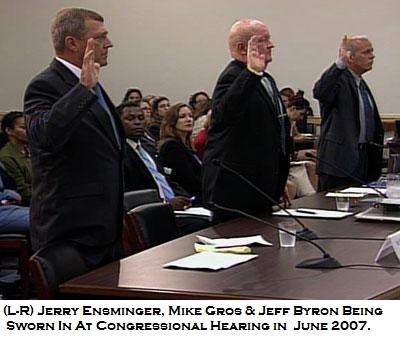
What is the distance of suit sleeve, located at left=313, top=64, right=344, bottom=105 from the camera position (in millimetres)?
4816

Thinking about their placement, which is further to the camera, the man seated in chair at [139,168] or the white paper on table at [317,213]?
the man seated in chair at [139,168]

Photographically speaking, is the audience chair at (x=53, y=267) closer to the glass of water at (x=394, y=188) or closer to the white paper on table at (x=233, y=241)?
the white paper on table at (x=233, y=241)

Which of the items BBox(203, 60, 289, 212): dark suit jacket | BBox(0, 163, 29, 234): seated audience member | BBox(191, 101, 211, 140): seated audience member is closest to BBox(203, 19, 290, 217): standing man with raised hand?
BBox(203, 60, 289, 212): dark suit jacket

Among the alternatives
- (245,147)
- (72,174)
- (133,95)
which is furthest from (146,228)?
(133,95)

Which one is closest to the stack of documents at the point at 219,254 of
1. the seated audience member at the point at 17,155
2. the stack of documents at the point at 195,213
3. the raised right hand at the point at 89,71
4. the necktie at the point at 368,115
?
the raised right hand at the point at 89,71

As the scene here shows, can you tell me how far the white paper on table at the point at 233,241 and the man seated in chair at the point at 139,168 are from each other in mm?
1600

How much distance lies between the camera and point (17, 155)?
5.47 metres

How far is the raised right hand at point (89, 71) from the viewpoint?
2.69 m

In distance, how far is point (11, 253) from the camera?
15.0 feet

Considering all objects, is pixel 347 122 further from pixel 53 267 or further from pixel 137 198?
pixel 53 267

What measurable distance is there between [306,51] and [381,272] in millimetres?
7618

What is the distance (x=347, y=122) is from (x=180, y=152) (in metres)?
1.04

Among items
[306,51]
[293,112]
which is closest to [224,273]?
[293,112]
